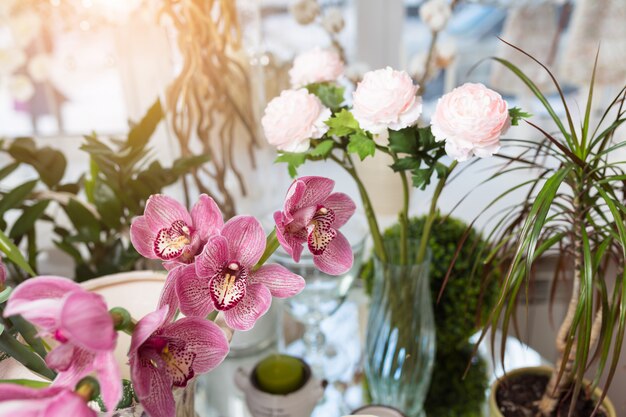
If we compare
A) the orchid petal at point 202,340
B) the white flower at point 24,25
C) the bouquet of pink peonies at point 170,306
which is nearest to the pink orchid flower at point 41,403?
the bouquet of pink peonies at point 170,306

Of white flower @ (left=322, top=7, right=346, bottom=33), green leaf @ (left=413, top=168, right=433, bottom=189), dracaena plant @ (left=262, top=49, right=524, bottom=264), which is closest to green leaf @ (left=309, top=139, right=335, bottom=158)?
dracaena plant @ (left=262, top=49, right=524, bottom=264)

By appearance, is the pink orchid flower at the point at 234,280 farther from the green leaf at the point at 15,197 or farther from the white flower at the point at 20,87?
the white flower at the point at 20,87

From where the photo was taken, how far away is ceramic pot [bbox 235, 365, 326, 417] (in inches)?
30.6

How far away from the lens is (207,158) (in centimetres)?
87

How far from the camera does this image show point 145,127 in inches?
33.9

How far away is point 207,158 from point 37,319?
1.72 feet

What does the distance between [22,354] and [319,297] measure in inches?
19.6

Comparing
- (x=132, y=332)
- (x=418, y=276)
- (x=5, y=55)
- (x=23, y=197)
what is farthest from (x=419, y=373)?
(x=5, y=55)

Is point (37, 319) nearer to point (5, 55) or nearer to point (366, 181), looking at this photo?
point (366, 181)

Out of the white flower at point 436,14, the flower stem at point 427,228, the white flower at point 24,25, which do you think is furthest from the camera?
the white flower at point 24,25

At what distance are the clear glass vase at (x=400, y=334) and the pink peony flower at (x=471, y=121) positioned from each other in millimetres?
243

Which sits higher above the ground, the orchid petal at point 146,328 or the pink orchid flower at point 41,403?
the orchid petal at point 146,328

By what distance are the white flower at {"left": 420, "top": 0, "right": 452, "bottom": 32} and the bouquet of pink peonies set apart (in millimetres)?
682

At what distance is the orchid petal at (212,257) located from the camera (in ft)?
1.53
